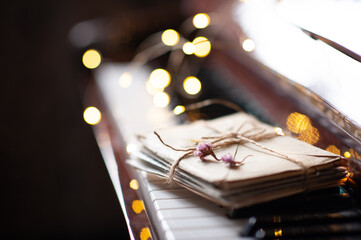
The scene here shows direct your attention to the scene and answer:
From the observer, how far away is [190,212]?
0.70 metres

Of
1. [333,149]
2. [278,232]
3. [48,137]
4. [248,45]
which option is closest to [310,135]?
[333,149]

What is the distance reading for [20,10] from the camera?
8.24 feet

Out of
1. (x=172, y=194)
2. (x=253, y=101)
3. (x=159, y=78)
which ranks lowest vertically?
(x=172, y=194)

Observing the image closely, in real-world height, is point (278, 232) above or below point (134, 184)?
below

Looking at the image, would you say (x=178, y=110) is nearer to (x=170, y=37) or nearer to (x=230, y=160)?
(x=230, y=160)

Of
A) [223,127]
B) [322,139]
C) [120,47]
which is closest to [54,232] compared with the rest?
[120,47]

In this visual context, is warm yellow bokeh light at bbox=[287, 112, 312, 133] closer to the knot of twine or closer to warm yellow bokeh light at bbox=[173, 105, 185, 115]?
the knot of twine

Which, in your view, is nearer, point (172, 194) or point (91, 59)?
point (172, 194)

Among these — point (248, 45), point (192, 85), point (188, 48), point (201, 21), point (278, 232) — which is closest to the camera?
point (278, 232)

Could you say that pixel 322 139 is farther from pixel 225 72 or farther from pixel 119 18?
pixel 119 18

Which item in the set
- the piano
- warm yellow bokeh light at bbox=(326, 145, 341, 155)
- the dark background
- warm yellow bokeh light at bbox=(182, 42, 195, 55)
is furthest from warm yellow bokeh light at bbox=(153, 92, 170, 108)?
the dark background

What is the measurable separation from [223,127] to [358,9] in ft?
1.44

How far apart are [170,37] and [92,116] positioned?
2.07 ft

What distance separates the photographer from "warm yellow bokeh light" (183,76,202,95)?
141 centimetres
